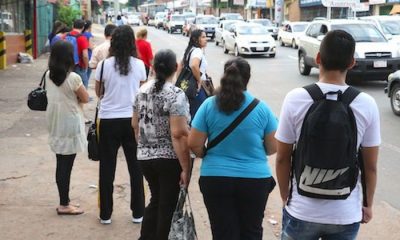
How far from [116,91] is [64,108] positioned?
540 millimetres

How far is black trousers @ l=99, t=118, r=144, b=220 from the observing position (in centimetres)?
477

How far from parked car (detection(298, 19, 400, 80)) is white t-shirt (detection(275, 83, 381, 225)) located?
1094 cm

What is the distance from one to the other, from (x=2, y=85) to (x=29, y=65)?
5.03 meters

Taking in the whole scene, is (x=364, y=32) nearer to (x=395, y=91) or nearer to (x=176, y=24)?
(x=395, y=91)

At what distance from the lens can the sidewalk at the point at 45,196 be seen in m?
4.84

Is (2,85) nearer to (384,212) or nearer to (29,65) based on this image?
(29,65)

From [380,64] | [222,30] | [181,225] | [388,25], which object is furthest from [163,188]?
[222,30]

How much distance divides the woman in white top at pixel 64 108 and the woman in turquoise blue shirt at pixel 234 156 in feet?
6.11

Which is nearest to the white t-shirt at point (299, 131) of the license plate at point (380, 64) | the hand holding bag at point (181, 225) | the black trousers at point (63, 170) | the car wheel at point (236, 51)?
the hand holding bag at point (181, 225)

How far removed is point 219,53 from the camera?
87.4 feet

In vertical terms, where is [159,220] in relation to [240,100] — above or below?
below

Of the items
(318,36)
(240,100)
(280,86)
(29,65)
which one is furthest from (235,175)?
(29,65)

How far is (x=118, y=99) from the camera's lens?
477 cm

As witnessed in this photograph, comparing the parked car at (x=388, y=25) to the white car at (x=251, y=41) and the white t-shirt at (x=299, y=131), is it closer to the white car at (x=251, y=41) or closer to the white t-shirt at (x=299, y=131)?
the white car at (x=251, y=41)
